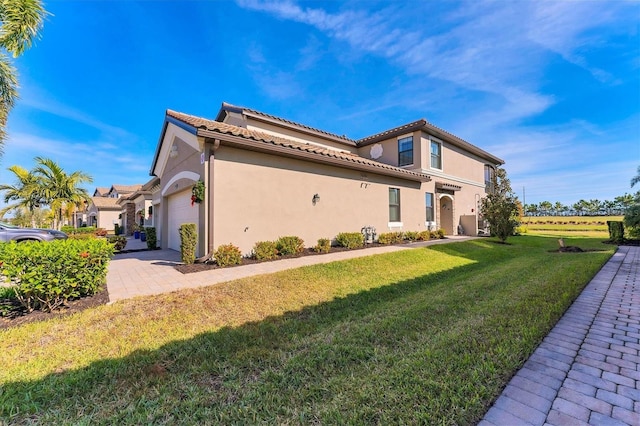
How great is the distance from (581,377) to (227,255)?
7159 millimetres

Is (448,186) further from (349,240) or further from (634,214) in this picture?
(349,240)

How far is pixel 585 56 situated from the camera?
9.55 meters

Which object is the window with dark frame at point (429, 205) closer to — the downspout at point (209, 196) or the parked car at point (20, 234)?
the downspout at point (209, 196)

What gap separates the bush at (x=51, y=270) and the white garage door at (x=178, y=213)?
4.65 metres

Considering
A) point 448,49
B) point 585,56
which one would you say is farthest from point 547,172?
point 448,49

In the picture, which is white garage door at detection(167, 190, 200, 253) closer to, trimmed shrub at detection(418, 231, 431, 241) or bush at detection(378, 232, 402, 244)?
bush at detection(378, 232, 402, 244)

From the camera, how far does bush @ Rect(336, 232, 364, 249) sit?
10508 millimetres

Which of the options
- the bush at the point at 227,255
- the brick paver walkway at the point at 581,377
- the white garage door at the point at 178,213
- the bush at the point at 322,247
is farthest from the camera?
the white garage door at the point at 178,213

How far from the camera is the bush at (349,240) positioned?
10.5m

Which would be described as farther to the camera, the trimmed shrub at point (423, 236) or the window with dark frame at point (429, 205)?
the window with dark frame at point (429, 205)

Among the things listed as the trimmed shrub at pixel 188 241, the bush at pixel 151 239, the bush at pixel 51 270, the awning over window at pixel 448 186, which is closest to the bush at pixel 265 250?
the trimmed shrub at pixel 188 241

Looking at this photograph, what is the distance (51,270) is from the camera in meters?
4.24

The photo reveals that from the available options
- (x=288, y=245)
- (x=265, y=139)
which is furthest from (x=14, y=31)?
(x=288, y=245)

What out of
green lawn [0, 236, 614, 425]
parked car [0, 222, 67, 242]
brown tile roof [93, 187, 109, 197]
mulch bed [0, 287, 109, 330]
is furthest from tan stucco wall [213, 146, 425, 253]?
brown tile roof [93, 187, 109, 197]
